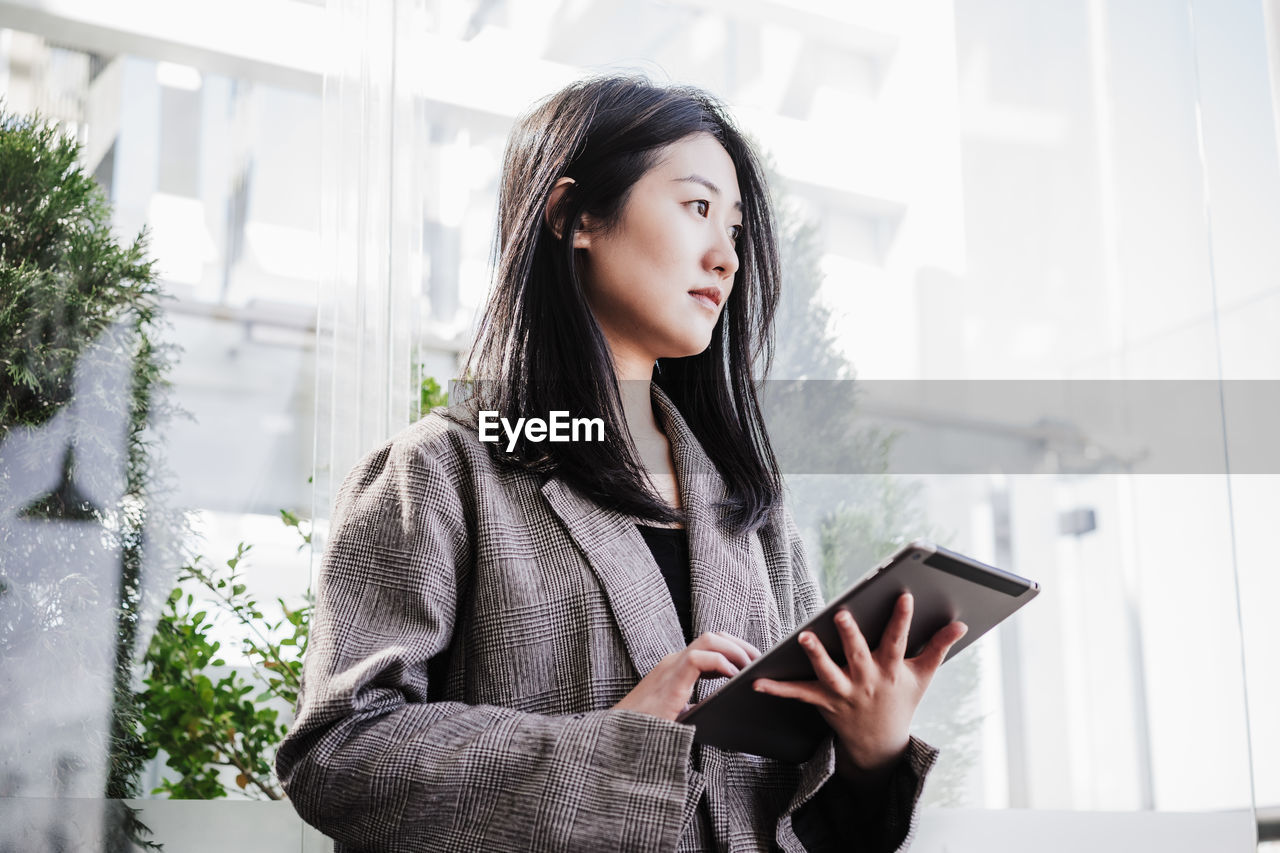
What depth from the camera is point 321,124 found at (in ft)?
7.29

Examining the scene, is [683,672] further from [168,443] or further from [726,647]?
[168,443]

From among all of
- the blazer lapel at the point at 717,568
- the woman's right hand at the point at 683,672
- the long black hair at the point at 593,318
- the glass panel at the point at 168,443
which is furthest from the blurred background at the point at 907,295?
the woman's right hand at the point at 683,672

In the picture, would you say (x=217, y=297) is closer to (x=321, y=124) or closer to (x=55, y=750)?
(x=321, y=124)

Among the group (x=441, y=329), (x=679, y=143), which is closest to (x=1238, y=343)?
(x=679, y=143)

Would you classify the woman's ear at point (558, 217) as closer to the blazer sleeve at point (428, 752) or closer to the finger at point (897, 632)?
the blazer sleeve at point (428, 752)

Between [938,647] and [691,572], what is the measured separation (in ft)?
0.90

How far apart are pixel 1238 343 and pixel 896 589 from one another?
1239mm

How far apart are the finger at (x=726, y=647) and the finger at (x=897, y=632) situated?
0.12 m

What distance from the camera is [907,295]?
81.1 inches

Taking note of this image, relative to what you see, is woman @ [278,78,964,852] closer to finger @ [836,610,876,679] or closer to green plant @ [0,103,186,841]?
finger @ [836,610,876,679]

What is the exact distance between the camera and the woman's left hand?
0.95 metres

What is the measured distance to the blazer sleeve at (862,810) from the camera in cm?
110

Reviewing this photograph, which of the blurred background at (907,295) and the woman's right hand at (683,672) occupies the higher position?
the blurred background at (907,295)

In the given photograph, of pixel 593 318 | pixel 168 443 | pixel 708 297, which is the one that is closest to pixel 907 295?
pixel 708 297
